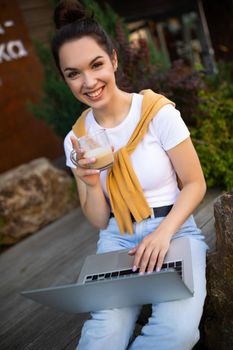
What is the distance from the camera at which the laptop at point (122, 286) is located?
1127 millimetres

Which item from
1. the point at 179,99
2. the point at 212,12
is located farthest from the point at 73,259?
the point at 212,12

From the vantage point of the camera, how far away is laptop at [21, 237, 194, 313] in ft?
3.70

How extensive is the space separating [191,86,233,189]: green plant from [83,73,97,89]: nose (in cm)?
157

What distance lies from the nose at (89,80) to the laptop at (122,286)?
0.71m

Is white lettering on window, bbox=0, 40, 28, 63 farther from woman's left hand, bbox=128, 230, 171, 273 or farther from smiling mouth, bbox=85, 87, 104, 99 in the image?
woman's left hand, bbox=128, 230, 171, 273

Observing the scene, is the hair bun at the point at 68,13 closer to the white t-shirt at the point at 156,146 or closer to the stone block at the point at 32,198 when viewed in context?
the white t-shirt at the point at 156,146

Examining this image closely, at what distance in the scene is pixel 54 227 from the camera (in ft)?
12.0

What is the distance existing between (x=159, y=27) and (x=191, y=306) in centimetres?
660

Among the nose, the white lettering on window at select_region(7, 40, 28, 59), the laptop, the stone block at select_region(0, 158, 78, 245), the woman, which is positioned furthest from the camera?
the white lettering on window at select_region(7, 40, 28, 59)

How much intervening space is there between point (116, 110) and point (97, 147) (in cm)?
32

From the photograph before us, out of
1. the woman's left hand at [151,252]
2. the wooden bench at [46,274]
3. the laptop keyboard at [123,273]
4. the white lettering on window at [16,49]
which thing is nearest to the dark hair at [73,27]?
the woman's left hand at [151,252]

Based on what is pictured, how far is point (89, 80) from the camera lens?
4.87ft

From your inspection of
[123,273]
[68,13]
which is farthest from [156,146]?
[68,13]

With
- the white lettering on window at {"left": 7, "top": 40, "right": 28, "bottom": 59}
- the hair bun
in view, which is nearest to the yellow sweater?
the hair bun
